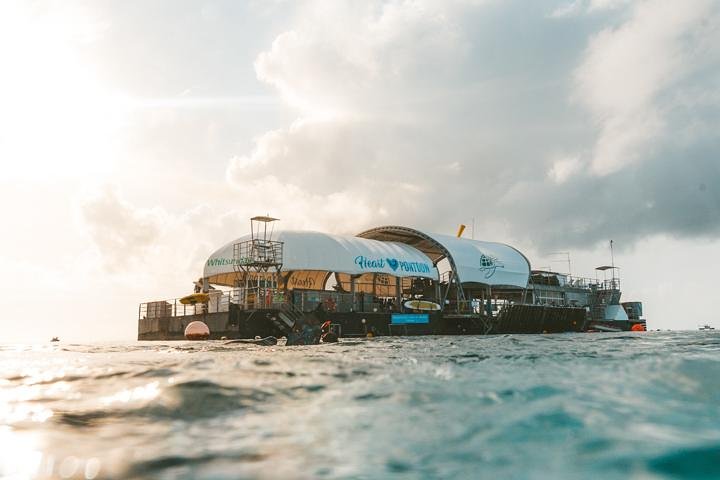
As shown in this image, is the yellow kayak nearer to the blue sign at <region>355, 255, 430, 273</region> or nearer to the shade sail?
the blue sign at <region>355, 255, 430, 273</region>

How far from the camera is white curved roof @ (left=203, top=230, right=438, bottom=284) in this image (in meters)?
46.6

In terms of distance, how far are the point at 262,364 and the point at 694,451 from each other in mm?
7362

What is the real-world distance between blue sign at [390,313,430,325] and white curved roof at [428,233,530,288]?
7531mm

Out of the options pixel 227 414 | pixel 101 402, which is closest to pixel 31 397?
pixel 101 402

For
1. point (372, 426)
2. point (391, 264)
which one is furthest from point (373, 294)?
point (372, 426)

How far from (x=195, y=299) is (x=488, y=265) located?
30.5m

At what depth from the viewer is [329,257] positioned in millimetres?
47562

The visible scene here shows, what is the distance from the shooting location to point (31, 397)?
6.81m

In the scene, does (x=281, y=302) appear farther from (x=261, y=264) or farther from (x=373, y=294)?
(x=373, y=294)

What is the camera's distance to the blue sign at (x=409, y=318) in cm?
4841

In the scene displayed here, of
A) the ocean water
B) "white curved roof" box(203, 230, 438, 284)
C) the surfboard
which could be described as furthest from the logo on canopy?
the ocean water

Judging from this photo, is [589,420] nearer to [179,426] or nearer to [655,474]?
[655,474]

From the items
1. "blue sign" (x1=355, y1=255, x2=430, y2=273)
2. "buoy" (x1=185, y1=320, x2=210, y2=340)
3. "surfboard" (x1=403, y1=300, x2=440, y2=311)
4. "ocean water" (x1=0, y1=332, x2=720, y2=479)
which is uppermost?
"blue sign" (x1=355, y1=255, x2=430, y2=273)

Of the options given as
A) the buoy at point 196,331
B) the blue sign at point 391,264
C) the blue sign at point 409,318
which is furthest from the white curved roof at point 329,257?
the buoy at point 196,331
